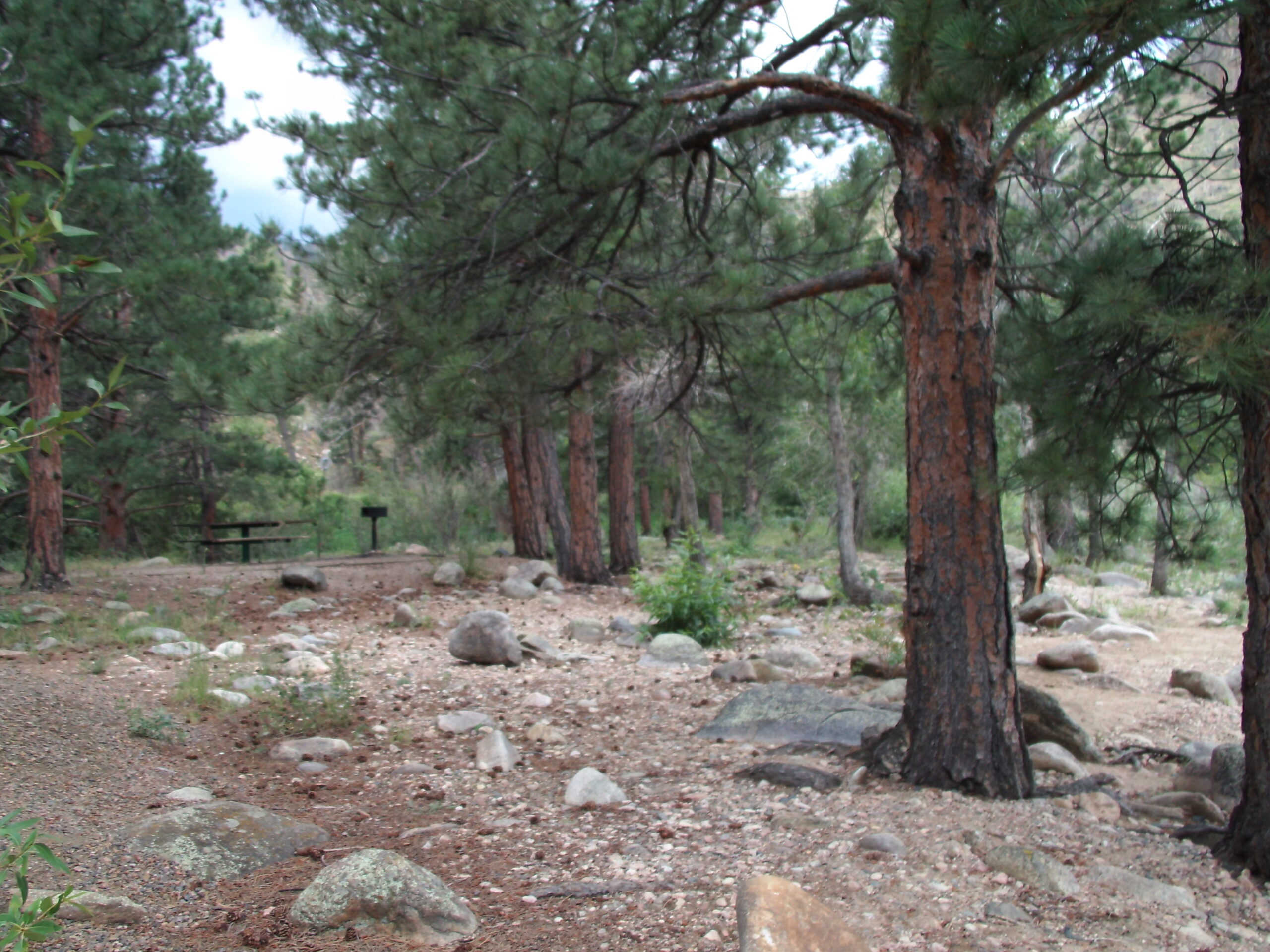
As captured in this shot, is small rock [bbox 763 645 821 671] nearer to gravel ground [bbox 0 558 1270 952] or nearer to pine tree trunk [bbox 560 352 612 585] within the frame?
gravel ground [bbox 0 558 1270 952]

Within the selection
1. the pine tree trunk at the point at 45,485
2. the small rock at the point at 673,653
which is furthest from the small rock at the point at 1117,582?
the pine tree trunk at the point at 45,485

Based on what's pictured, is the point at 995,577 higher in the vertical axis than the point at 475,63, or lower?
lower

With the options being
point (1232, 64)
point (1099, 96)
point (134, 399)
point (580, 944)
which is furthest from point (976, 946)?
point (134, 399)

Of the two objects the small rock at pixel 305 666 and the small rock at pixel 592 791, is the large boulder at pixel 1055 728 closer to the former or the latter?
the small rock at pixel 592 791

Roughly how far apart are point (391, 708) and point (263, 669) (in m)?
0.88

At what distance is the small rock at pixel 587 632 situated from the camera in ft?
28.2

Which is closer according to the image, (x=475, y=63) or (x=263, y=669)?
(x=475, y=63)

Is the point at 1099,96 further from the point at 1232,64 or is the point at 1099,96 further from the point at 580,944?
the point at 580,944

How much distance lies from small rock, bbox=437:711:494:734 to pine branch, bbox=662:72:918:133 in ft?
11.9

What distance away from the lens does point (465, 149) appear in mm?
5156

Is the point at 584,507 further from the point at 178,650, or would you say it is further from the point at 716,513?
the point at 716,513

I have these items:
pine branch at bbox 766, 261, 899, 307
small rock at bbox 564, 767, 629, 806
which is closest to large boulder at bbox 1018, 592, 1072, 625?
pine branch at bbox 766, 261, 899, 307

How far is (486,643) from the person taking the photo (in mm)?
7160

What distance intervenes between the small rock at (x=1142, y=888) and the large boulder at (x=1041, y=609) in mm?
7097
